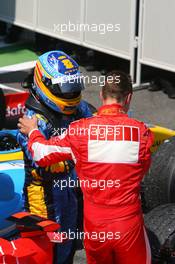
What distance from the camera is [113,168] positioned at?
3695mm

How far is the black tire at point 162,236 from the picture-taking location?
15.0ft

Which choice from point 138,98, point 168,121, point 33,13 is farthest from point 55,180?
point 33,13

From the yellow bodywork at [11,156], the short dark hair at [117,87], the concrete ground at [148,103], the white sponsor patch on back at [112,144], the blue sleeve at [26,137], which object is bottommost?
the concrete ground at [148,103]

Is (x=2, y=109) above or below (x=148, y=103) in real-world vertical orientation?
above

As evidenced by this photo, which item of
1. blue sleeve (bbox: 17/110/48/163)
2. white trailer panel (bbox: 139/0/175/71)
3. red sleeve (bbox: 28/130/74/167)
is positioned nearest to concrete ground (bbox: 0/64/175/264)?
white trailer panel (bbox: 139/0/175/71)

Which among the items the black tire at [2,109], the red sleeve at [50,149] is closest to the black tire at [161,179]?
the red sleeve at [50,149]

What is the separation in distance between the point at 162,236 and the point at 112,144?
117 centimetres

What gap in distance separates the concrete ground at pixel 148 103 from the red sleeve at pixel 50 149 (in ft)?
16.3

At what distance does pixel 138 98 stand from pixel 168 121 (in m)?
1.09

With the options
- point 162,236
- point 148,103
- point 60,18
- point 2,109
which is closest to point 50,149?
point 162,236

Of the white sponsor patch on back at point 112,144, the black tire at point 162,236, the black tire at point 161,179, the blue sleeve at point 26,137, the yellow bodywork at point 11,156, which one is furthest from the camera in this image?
the yellow bodywork at point 11,156

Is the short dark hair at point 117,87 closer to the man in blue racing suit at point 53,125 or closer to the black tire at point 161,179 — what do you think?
the man in blue racing suit at point 53,125

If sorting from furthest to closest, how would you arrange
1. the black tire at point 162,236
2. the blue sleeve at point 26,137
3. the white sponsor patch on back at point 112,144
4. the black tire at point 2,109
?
1. the black tire at point 2,109
2. the black tire at point 162,236
3. the blue sleeve at point 26,137
4. the white sponsor patch on back at point 112,144

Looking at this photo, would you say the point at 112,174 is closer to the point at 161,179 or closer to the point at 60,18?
the point at 161,179
